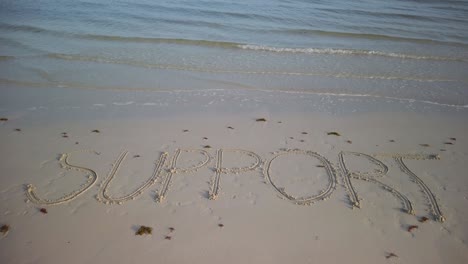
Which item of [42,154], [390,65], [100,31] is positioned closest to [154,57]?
[100,31]

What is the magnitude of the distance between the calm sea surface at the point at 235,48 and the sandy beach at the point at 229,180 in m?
1.12

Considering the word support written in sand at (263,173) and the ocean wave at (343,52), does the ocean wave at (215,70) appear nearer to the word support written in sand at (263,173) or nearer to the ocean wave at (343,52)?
the ocean wave at (343,52)

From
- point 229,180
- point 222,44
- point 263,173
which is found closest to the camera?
point 229,180

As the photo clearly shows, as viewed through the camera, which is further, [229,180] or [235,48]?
[235,48]

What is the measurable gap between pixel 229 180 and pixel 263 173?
0.57 m

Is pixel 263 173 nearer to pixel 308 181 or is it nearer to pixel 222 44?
pixel 308 181

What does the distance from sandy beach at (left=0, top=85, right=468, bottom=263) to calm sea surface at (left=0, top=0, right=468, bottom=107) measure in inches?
43.9

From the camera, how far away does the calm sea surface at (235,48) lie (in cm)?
799

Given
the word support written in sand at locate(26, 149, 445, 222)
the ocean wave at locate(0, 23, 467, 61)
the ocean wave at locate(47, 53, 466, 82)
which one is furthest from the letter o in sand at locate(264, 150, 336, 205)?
→ the ocean wave at locate(0, 23, 467, 61)

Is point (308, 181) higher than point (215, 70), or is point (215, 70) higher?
point (215, 70)

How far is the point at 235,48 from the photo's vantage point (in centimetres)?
1067

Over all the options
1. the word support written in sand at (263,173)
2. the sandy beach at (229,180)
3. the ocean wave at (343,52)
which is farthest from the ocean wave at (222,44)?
the word support written in sand at (263,173)

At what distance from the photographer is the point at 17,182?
4473mm

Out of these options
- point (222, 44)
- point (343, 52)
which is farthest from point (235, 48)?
point (343, 52)
